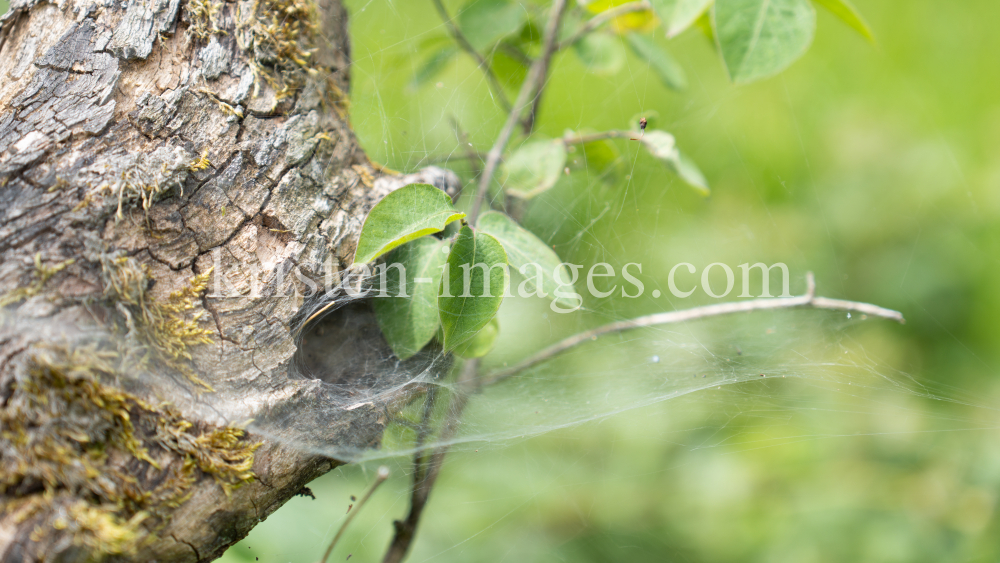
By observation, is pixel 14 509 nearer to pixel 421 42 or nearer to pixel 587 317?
pixel 421 42

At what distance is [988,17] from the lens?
2.49m

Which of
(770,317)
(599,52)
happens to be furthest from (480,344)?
(770,317)

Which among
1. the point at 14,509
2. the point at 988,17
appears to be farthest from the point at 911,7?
the point at 14,509

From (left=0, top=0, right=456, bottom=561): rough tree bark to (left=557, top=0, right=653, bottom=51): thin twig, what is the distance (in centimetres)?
55

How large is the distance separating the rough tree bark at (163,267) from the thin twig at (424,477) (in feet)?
0.52

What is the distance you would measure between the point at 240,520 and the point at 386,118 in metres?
0.74

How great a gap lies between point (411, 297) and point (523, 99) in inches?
21.7

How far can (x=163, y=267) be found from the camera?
68 centimetres

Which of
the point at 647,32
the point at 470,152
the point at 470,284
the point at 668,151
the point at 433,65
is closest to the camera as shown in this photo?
the point at 470,284

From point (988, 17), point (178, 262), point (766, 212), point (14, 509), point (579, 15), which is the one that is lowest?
point (766, 212)

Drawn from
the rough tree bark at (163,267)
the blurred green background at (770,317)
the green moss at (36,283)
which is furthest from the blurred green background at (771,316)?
the green moss at (36,283)

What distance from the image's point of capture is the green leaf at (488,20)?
1044 millimetres

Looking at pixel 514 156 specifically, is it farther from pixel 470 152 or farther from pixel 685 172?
pixel 685 172

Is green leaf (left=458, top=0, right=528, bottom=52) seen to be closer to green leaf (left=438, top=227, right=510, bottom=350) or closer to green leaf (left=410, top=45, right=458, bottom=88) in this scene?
green leaf (left=410, top=45, right=458, bottom=88)
